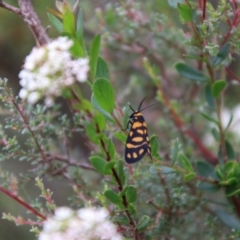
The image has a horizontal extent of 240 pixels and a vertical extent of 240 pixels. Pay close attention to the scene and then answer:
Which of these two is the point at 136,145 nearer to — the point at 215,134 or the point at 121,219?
the point at 121,219

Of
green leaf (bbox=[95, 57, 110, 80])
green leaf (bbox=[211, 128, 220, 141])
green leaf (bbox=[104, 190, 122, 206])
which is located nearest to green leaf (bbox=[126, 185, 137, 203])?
green leaf (bbox=[104, 190, 122, 206])

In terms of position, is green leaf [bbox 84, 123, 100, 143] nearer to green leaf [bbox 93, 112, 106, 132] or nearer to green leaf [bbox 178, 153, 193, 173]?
green leaf [bbox 93, 112, 106, 132]

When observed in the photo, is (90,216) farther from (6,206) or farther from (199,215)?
(6,206)

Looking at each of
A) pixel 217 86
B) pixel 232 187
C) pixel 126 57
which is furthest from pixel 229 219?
pixel 126 57

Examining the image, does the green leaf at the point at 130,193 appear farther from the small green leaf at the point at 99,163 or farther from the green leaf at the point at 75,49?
the green leaf at the point at 75,49

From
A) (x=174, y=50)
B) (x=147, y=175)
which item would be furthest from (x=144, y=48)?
(x=147, y=175)

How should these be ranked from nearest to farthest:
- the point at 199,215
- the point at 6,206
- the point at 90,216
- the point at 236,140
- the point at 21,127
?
the point at 90,216
the point at 21,127
the point at 199,215
the point at 236,140
the point at 6,206
